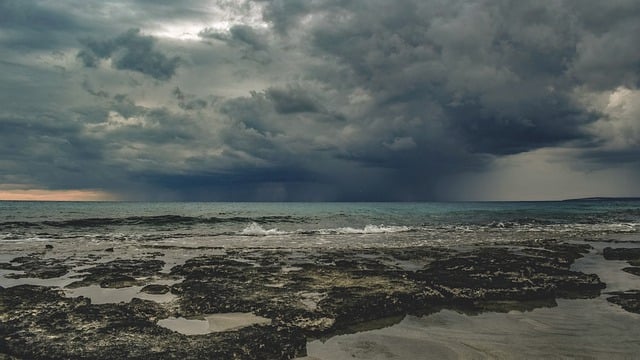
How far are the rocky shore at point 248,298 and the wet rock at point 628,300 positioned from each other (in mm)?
43

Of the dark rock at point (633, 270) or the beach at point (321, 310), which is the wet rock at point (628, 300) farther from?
the dark rock at point (633, 270)

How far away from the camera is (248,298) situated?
10828 millimetres

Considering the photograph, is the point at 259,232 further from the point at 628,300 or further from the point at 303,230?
the point at 628,300

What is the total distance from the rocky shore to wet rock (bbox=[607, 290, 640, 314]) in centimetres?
4

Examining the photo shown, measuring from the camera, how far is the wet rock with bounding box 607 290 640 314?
1016cm

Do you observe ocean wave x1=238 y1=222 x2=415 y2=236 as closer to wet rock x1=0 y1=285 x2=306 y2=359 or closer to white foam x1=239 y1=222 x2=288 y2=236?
white foam x1=239 y1=222 x2=288 y2=236

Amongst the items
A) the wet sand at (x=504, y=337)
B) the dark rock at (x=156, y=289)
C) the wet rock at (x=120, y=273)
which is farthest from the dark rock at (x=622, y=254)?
the wet rock at (x=120, y=273)

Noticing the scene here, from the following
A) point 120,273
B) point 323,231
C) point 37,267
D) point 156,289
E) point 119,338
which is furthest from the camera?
point 323,231

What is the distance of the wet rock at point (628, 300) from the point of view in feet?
33.3

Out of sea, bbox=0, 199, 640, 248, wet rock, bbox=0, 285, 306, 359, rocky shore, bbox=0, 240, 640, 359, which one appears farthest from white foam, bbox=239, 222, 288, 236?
wet rock, bbox=0, 285, 306, 359

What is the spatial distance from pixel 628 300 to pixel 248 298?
981 cm

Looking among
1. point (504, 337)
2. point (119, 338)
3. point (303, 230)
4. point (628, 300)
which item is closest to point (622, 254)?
point (628, 300)

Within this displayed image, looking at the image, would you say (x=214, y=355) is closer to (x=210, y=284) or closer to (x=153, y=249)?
(x=210, y=284)

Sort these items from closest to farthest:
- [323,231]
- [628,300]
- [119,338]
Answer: [119,338], [628,300], [323,231]
